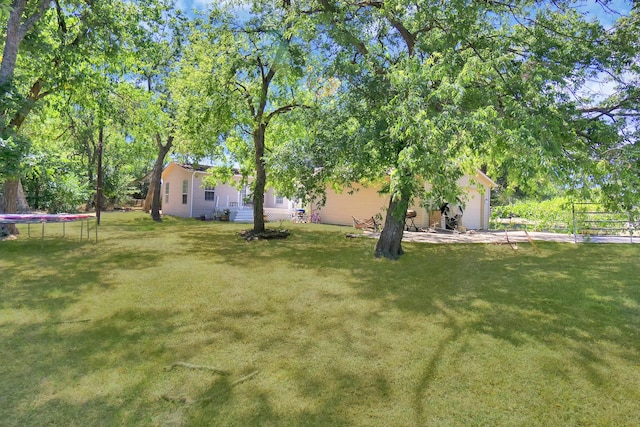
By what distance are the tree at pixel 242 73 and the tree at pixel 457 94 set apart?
2.00m

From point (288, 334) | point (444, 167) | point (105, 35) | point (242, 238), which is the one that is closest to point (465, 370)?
point (288, 334)

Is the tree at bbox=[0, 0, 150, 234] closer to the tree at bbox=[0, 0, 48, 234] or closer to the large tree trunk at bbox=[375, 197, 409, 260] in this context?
the tree at bbox=[0, 0, 48, 234]

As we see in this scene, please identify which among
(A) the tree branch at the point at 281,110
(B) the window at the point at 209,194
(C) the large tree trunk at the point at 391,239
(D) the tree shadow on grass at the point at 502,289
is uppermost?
(A) the tree branch at the point at 281,110

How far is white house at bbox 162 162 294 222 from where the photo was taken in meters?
22.8

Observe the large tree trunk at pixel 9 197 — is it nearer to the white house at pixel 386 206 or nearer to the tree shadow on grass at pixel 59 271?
the tree shadow on grass at pixel 59 271

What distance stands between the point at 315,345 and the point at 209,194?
69.3ft

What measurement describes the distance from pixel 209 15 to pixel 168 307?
402 inches

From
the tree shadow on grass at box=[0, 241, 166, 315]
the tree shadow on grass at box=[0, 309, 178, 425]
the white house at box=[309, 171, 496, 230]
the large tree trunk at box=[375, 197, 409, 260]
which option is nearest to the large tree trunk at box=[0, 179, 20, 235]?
the tree shadow on grass at box=[0, 241, 166, 315]

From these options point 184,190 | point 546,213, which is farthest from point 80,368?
point 184,190

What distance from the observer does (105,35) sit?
32.4ft

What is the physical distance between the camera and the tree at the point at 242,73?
452 inches

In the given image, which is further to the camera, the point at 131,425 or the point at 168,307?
the point at 168,307

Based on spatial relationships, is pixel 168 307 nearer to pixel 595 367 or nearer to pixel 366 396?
pixel 366 396

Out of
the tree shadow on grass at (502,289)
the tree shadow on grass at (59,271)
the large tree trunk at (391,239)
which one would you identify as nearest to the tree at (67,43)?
the tree shadow on grass at (59,271)
